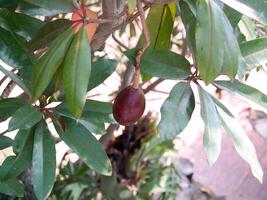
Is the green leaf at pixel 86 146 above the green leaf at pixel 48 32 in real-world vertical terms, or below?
below

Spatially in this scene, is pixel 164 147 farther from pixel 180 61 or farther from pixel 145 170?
pixel 180 61

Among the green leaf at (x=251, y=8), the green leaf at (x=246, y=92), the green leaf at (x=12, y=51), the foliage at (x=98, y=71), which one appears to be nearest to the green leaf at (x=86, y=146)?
the foliage at (x=98, y=71)

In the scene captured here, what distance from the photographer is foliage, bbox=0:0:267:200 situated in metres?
0.60

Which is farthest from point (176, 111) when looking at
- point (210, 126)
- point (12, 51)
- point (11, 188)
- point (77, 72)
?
point (11, 188)

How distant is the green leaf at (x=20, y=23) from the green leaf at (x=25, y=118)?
136 millimetres

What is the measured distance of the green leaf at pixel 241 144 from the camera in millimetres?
744

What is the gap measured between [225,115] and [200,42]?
220 mm

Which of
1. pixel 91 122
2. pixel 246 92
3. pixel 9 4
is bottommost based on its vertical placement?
pixel 91 122

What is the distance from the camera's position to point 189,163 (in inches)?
88.6

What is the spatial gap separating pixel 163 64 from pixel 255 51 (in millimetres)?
167

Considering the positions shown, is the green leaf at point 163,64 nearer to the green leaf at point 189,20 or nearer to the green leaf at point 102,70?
the green leaf at point 189,20

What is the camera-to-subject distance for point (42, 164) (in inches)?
32.9

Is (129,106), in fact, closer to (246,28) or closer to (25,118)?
(25,118)

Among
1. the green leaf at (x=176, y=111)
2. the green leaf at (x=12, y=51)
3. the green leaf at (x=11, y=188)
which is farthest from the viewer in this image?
the green leaf at (x=11, y=188)
